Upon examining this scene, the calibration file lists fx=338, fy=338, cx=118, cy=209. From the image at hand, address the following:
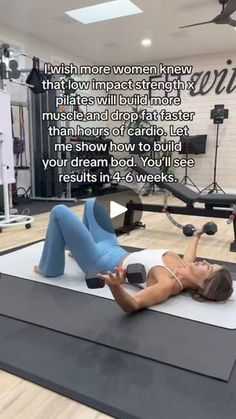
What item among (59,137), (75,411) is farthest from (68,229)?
(59,137)

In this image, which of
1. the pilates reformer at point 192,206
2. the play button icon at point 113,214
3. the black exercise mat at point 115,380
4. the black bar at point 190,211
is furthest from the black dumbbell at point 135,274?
the black bar at point 190,211

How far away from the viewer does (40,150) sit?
6125 mm

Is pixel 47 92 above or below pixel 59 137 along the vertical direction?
above

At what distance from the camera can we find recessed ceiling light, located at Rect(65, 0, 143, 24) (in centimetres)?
501

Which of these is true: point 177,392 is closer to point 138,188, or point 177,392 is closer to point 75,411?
point 75,411

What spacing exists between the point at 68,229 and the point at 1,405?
3.20 feet

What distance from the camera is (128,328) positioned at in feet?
5.32

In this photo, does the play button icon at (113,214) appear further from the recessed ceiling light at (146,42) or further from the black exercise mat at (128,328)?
the recessed ceiling light at (146,42)

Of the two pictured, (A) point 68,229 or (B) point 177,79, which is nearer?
(A) point 68,229

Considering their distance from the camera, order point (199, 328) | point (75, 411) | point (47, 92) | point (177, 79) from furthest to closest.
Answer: point (177, 79)
point (47, 92)
point (199, 328)
point (75, 411)

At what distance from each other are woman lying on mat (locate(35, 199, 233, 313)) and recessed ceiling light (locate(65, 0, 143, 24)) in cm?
403

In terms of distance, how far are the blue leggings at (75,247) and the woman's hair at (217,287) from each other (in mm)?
514

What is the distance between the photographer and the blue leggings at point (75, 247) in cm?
197

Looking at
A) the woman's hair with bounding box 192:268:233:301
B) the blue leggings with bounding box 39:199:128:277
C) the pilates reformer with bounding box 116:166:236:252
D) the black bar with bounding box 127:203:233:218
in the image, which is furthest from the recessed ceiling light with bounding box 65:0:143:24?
the woman's hair with bounding box 192:268:233:301
